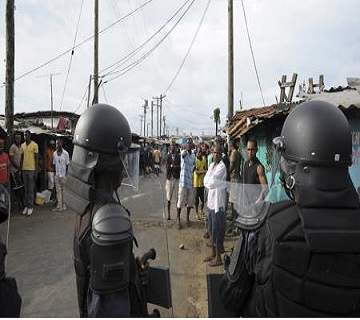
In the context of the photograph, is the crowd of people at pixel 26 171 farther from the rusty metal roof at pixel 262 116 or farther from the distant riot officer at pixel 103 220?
the distant riot officer at pixel 103 220

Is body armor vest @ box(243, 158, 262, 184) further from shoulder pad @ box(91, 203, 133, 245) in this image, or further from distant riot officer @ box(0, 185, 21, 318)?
distant riot officer @ box(0, 185, 21, 318)

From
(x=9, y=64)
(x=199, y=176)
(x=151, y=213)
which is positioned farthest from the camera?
(x=9, y=64)

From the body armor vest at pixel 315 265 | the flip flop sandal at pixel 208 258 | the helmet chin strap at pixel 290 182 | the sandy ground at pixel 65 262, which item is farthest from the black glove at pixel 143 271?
the flip flop sandal at pixel 208 258

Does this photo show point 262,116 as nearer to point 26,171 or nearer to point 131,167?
point 131,167

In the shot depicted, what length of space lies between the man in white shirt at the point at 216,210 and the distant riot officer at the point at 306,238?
10.5ft

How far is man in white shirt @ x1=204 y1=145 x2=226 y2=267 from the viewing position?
5234 mm

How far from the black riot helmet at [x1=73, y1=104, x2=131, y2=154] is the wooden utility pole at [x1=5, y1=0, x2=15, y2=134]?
28.1 feet

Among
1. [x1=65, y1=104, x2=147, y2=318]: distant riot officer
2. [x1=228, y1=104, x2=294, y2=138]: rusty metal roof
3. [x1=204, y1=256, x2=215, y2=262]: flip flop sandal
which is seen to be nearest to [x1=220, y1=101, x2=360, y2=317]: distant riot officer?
[x1=65, y1=104, x2=147, y2=318]: distant riot officer

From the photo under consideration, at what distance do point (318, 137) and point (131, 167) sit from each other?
3.74 ft

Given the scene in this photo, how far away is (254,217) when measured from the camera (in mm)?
1659

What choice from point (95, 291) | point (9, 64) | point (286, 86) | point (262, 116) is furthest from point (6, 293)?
point (9, 64)

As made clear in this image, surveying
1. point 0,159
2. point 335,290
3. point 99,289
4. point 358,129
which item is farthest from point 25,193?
point 335,290

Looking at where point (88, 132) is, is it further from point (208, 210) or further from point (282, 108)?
point (282, 108)

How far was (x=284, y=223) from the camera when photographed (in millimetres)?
1519
